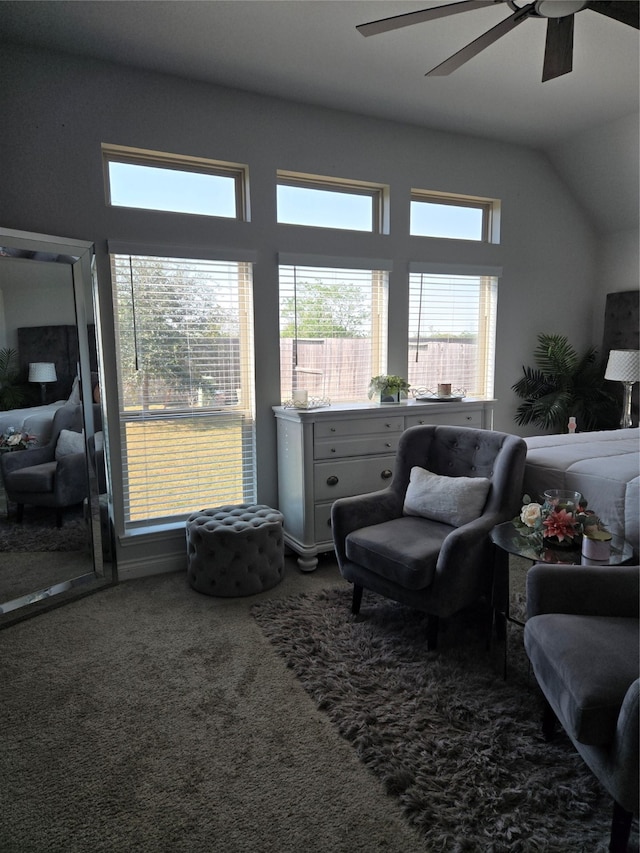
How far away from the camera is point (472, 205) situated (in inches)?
181

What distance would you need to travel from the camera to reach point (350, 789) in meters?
1.80

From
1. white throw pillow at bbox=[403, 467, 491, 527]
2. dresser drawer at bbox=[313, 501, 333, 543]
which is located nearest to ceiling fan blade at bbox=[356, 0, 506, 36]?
white throw pillow at bbox=[403, 467, 491, 527]

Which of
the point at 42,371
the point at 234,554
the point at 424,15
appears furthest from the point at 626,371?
the point at 42,371

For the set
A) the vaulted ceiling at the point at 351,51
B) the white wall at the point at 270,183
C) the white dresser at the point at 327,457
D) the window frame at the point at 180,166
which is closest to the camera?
the vaulted ceiling at the point at 351,51

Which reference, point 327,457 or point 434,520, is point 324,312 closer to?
point 327,457

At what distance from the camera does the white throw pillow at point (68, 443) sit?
10.4 feet

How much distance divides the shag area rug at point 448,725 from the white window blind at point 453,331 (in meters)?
2.19

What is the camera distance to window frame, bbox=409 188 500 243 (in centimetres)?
432

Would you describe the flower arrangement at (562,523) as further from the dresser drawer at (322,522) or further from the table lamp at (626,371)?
the table lamp at (626,371)

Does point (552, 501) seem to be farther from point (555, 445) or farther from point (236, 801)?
point (236, 801)

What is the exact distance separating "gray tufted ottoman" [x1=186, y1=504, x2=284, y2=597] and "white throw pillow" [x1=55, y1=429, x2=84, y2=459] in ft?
2.64

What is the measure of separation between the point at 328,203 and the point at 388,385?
1393 mm

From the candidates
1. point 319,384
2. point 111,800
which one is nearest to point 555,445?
point 319,384

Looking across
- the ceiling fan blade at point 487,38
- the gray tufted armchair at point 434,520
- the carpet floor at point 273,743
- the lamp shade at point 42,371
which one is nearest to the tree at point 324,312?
the gray tufted armchair at point 434,520
